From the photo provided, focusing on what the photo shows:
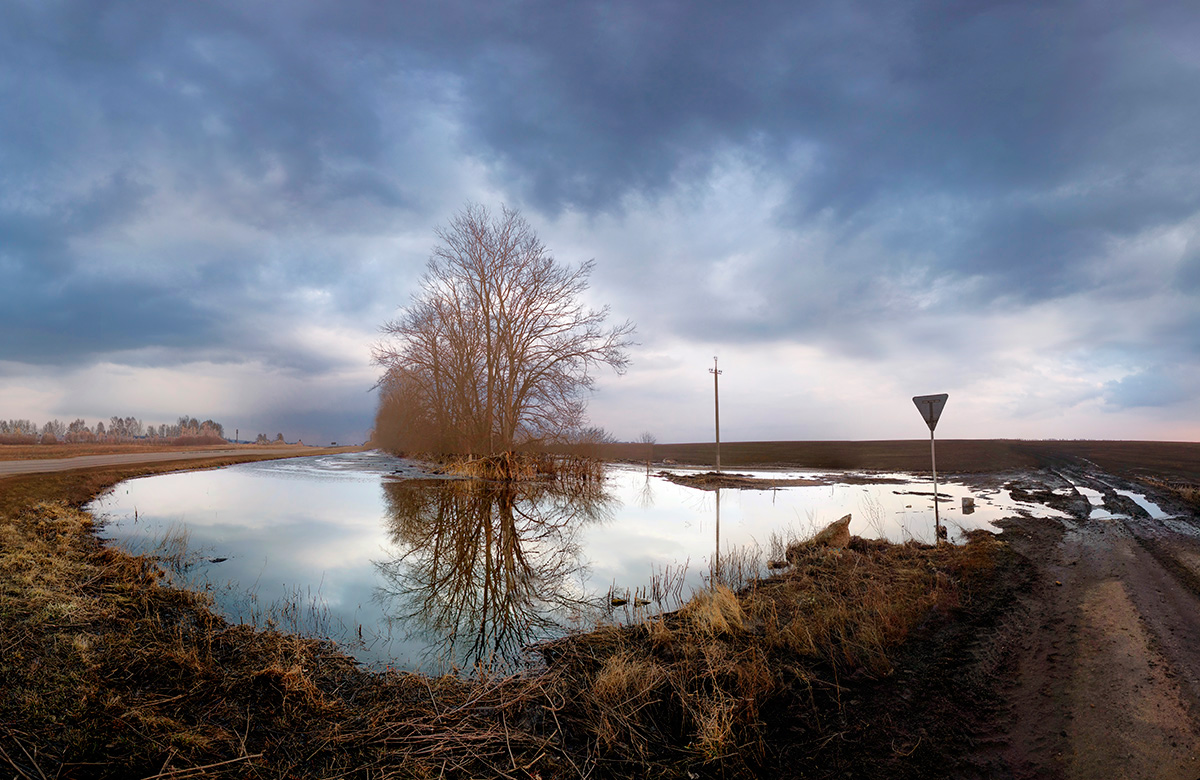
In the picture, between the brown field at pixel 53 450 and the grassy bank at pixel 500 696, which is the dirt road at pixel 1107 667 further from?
the brown field at pixel 53 450

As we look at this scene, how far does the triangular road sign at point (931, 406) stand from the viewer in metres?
12.3

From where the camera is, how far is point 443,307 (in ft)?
101

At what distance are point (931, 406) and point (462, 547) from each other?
36.4 feet

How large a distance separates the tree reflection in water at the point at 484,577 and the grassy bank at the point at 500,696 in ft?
2.71

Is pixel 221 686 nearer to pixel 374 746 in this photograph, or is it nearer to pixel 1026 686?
pixel 374 746

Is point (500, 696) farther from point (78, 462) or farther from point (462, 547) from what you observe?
point (78, 462)

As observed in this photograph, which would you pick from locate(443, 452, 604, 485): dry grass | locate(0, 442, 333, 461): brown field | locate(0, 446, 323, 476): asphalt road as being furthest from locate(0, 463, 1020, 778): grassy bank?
locate(0, 442, 333, 461): brown field

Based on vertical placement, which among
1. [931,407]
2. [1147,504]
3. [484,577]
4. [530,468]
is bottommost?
[484,577]

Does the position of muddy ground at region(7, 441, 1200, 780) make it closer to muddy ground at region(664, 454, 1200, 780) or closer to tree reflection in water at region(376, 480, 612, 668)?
muddy ground at region(664, 454, 1200, 780)

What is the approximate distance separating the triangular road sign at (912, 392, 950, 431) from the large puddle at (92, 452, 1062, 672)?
2600 millimetres

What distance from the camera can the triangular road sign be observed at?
1233 centimetres

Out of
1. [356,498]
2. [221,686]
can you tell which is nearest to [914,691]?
[221,686]

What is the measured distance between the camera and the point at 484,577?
870cm

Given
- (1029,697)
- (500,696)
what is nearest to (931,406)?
(1029,697)
